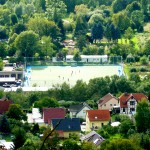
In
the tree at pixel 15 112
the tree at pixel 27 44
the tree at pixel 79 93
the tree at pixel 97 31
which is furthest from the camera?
the tree at pixel 97 31

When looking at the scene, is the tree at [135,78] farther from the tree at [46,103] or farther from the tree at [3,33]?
the tree at [3,33]

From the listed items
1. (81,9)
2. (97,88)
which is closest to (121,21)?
(81,9)

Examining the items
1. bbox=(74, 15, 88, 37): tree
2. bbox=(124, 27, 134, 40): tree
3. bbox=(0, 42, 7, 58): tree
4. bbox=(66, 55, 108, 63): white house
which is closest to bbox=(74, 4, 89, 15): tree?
bbox=(74, 15, 88, 37): tree

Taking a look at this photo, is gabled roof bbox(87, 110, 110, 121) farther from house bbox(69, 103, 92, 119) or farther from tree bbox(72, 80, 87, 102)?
tree bbox(72, 80, 87, 102)

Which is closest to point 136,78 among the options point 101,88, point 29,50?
point 101,88

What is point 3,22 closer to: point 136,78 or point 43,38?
point 43,38

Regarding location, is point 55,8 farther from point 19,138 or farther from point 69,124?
point 19,138

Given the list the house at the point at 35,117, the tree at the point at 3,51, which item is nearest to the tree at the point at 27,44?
the tree at the point at 3,51

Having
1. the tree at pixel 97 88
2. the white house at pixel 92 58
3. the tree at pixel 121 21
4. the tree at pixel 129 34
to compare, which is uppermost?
the tree at pixel 121 21
